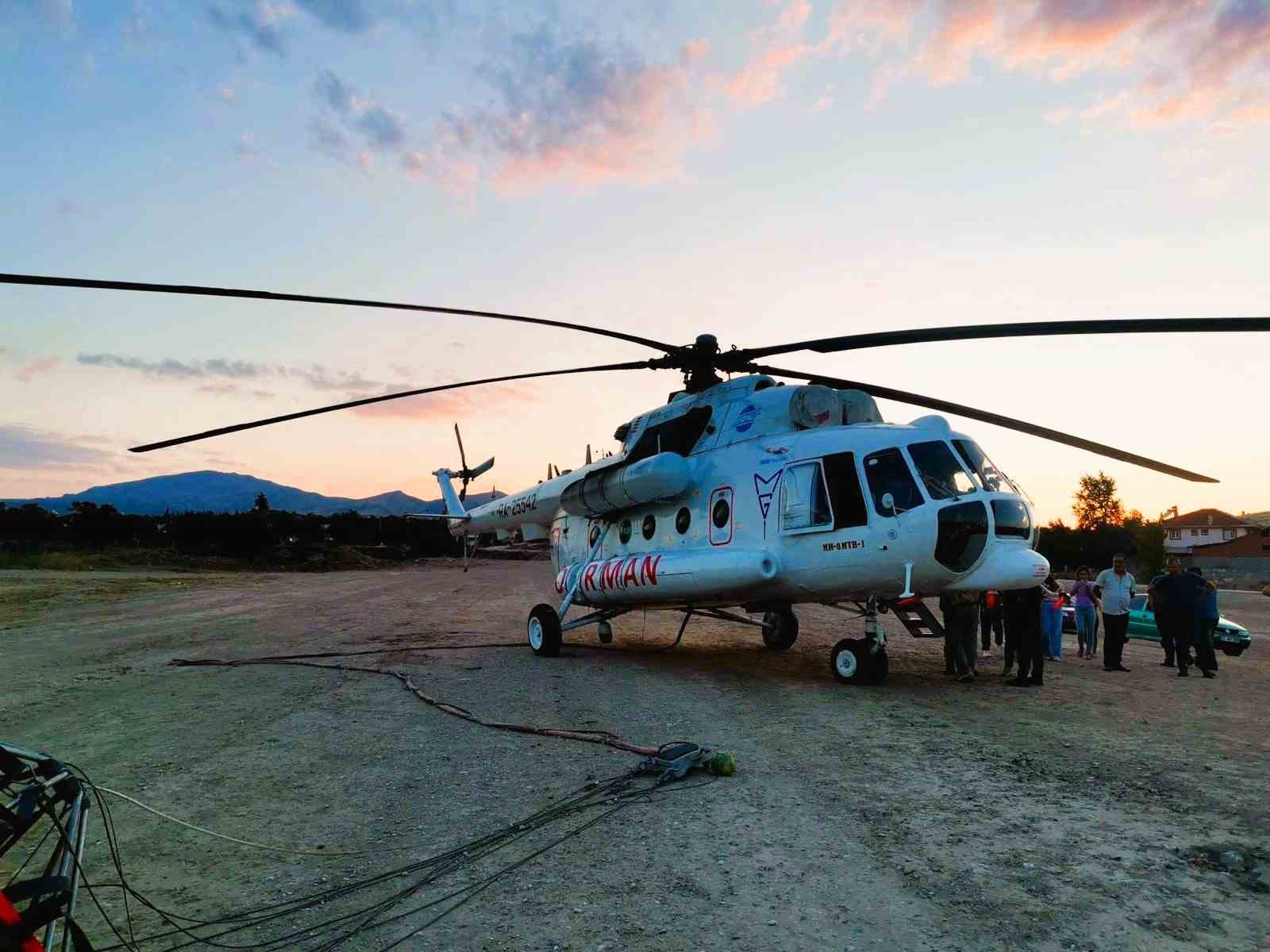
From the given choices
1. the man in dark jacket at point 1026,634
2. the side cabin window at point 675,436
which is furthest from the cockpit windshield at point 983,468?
the side cabin window at point 675,436

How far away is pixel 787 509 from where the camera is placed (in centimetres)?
1038

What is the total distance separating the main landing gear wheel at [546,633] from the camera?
13121 millimetres

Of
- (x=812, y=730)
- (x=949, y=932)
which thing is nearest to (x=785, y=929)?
(x=949, y=932)

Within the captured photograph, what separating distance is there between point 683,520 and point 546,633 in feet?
10.6

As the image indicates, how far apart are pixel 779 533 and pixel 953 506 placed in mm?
2321

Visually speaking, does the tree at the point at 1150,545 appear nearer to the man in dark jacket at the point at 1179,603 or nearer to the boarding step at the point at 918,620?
the man in dark jacket at the point at 1179,603

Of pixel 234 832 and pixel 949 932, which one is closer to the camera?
pixel 949 932

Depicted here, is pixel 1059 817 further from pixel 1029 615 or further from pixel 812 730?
pixel 1029 615

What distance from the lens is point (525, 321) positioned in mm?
10078

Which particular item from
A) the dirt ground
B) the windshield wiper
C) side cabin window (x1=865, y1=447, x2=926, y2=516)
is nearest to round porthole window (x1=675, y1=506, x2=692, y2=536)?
the dirt ground

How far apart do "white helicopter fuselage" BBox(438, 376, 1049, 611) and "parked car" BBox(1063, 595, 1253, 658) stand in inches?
276

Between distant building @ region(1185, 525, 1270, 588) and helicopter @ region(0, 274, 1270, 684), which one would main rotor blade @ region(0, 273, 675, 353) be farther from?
distant building @ region(1185, 525, 1270, 588)

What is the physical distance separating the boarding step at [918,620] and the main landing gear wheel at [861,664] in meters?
0.56

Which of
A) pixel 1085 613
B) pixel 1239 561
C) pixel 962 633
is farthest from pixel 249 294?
pixel 1239 561
